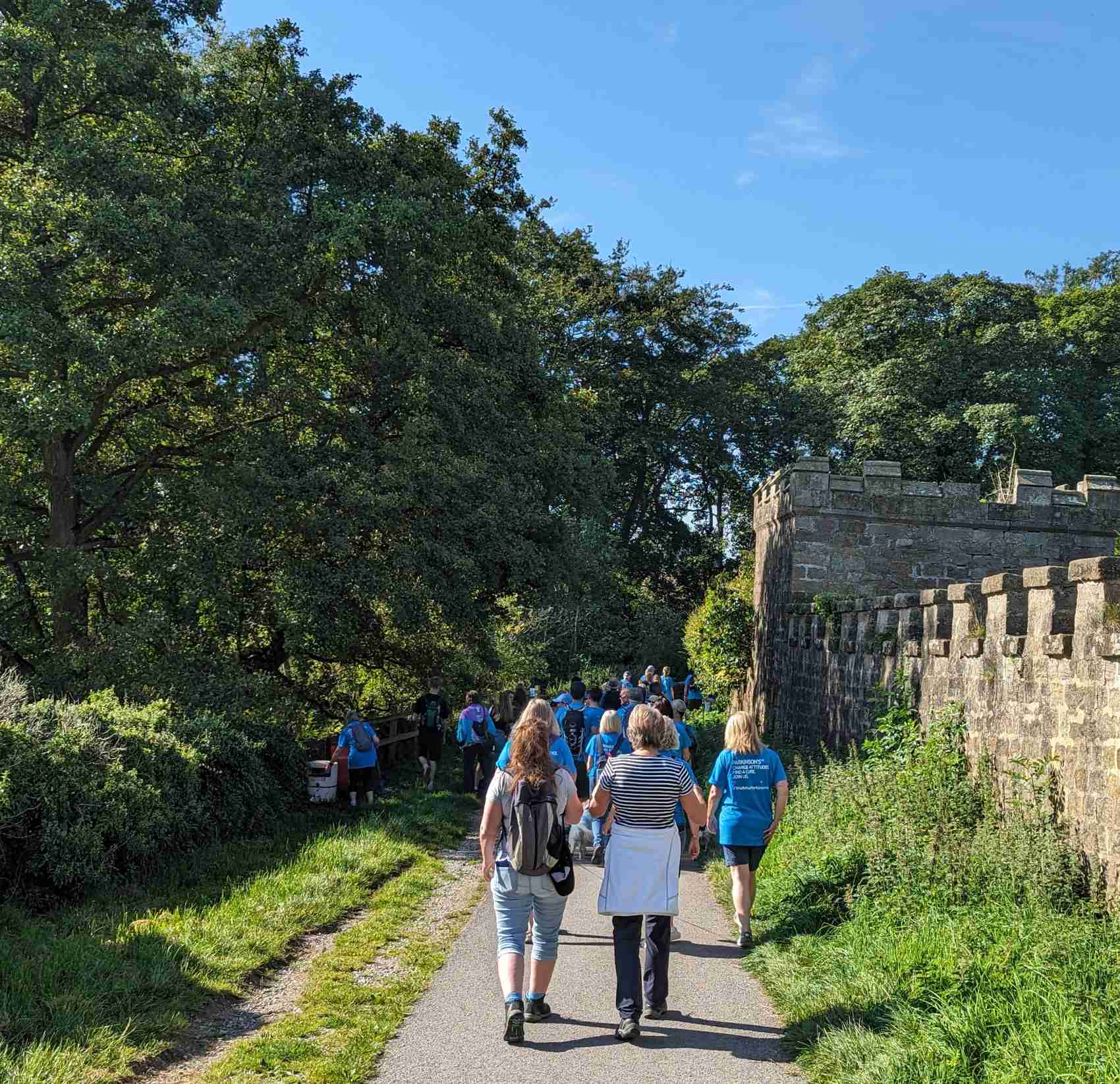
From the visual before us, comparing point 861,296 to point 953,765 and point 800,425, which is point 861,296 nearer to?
point 800,425

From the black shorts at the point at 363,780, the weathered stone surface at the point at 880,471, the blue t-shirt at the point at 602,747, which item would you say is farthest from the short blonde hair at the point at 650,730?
the weathered stone surface at the point at 880,471

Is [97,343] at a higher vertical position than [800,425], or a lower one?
lower

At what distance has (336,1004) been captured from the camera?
5734 millimetres

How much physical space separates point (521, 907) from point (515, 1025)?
1.85ft

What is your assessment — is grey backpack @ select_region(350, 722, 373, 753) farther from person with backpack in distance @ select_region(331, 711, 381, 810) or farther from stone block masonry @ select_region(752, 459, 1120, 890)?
stone block masonry @ select_region(752, 459, 1120, 890)

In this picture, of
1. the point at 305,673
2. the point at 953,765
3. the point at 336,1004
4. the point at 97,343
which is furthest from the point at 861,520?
the point at 336,1004

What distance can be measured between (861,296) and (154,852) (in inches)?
1253

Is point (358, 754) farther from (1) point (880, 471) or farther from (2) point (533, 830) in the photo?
(1) point (880, 471)

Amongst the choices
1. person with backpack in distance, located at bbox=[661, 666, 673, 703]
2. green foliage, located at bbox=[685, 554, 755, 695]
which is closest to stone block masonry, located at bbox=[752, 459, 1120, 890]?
green foliage, located at bbox=[685, 554, 755, 695]

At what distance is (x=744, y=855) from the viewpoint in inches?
276

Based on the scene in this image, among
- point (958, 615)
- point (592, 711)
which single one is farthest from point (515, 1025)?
point (592, 711)

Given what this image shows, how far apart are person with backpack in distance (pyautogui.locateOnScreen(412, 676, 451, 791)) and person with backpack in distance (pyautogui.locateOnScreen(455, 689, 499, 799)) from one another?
0.56 m

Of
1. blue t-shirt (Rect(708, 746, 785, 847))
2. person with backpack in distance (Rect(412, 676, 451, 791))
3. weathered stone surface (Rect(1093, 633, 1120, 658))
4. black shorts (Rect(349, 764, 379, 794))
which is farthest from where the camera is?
person with backpack in distance (Rect(412, 676, 451, 791))

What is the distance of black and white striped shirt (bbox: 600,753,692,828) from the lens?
18.0ft
